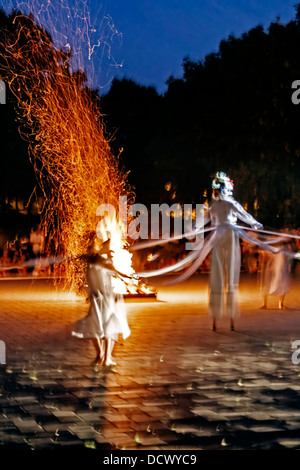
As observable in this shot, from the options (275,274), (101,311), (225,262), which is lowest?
(101,311)

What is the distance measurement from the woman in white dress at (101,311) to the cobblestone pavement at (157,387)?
29 centimetres

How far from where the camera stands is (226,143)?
84.5ft

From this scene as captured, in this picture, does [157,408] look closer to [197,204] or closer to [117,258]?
[117,258]

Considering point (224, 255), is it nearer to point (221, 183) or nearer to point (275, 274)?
point (221, 183)

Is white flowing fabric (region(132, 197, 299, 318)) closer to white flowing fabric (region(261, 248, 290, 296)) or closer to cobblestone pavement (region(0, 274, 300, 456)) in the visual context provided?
cobblestone pavement (region(0, 274, 300, 456))

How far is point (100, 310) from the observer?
948cm

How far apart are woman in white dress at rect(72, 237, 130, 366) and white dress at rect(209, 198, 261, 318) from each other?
3.05 meters

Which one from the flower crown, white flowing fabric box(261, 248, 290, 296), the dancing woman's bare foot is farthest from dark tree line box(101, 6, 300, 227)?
the dancing woman's bare foot

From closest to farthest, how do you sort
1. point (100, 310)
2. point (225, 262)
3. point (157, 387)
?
1. point (157, 387)
2. point (100, 310)
3. point (225, 262)

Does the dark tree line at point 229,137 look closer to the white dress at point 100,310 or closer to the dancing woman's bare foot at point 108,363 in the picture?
the white dress at point 100,310

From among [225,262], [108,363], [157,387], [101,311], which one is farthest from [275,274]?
[157,387]

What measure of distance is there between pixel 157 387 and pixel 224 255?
4768 millimetres

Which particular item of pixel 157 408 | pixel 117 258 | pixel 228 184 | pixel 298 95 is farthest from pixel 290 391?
pixel 298 95

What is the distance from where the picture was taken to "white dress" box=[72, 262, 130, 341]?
370 inches
